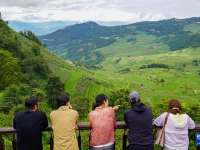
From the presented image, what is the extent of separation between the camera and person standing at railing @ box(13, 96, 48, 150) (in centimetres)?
536

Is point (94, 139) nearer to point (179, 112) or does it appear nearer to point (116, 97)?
point (179, 112)

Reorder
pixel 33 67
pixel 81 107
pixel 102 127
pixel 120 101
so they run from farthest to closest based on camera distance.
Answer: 1. pixel 33 67
2. pixel 120 101
3. pixel 81 107
4. pixel 102 127

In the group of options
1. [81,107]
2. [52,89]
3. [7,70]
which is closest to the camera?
[7,70]

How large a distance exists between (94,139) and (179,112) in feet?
9.79

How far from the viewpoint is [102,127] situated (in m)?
5.61

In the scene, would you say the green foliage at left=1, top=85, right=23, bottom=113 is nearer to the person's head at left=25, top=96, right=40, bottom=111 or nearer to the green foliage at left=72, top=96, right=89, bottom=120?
the green foliage at left=72, top=96, right=89, bottom=120

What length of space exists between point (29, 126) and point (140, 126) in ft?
12.0

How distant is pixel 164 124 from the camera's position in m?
5.55

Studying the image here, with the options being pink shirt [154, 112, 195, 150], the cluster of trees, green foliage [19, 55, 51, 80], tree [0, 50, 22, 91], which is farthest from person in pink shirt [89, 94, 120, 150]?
the cluster of trees

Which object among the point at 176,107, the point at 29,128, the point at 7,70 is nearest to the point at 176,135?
the point at 176,107

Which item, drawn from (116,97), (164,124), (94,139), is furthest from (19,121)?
(116,97)

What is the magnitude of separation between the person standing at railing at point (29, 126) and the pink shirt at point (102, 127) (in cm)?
167

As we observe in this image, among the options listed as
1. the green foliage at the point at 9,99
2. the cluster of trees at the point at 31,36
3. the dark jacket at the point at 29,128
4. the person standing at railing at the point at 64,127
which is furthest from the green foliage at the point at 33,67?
the cluster of trees at the point at 31,36

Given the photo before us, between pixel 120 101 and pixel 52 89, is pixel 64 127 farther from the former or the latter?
pixel 120 101
